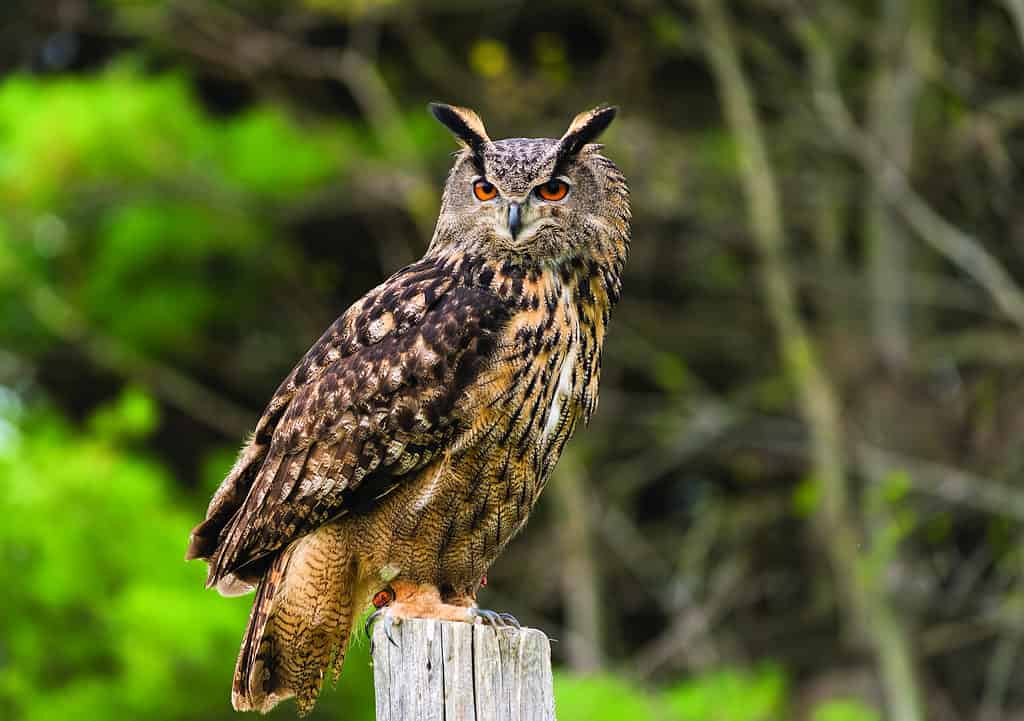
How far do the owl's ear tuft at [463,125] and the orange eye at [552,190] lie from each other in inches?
8.5

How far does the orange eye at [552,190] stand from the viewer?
3367mm

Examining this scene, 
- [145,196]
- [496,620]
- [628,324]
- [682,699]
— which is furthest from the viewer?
[628,324]

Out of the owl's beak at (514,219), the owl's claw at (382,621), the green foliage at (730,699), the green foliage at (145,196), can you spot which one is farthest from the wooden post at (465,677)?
the green foliage at (145,196)

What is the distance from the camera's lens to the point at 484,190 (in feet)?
11.1

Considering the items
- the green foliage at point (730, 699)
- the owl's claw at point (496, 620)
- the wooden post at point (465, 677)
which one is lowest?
the wooden post at point (465, 677)

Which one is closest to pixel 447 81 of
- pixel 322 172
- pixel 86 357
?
pixel 322 172

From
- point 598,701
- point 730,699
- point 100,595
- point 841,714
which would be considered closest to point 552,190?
point 598,701

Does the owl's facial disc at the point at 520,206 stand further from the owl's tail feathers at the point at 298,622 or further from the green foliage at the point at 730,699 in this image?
the green foliage at the point at 730,699

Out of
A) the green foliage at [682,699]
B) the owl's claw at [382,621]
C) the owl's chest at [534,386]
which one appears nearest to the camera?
the owl's claw at [382,621]

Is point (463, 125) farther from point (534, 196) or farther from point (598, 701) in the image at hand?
point (598, 701)

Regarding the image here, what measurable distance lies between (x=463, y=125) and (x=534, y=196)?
1.00ft

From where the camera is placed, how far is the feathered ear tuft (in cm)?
345

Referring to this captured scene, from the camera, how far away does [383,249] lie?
7.63 metres

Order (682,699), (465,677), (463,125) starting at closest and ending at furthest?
(465,677)
(463,125)
(682,699)
